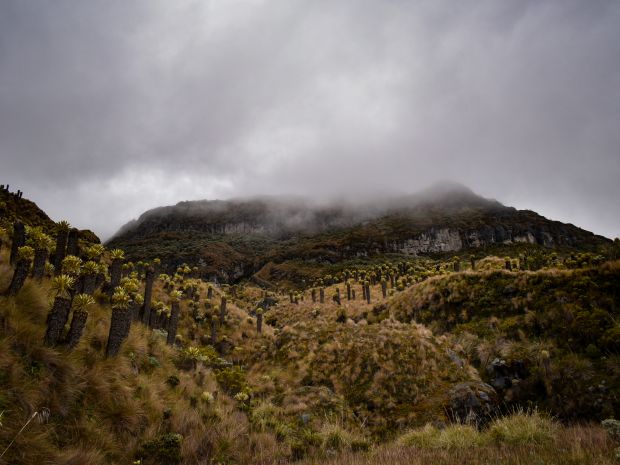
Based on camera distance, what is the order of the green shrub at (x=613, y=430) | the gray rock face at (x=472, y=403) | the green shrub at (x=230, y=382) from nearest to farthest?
the green shrub at (x=613, y=430) → the gray rock face at (x=472, y=403) → the green shrub at (x=230, y=382)

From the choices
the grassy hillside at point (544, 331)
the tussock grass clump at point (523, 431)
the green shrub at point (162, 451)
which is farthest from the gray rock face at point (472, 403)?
the green shrub at point (162, 451)

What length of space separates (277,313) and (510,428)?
36616 millimetres

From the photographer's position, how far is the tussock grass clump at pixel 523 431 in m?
6.64

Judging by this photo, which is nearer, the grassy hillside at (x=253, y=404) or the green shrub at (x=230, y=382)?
the grassy hillside at (x=253, y=404)

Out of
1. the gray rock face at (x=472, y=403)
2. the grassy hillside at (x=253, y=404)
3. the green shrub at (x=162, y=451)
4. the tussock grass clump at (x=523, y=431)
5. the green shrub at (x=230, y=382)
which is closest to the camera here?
the grassy hillside at (x=253, y=404)

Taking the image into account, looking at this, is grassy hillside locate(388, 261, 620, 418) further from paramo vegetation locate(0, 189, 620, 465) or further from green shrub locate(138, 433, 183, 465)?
green shrub locate(138, 433, 183, 465)

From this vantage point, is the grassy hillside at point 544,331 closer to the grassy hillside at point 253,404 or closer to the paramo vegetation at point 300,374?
the paramo vegetation at point 300,374

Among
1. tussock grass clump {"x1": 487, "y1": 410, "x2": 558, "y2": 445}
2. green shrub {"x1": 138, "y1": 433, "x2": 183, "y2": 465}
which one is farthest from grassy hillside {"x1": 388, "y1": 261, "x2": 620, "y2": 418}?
green shrub {"x1": 138, "y1": 433, "x2": 183, "y2": 465}

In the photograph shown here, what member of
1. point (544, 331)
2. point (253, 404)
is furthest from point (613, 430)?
point (544, 331)

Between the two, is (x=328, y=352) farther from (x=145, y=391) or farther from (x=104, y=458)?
(x=104, y=458)

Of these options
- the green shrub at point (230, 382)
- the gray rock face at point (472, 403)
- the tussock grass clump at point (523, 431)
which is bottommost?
the gray rock face at point (472, 403)

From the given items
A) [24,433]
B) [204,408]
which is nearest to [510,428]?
[204,408]

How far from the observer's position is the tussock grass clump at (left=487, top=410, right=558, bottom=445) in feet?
21.8

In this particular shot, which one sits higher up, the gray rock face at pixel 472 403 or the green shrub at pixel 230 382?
the green shrub at pixel 230 382
